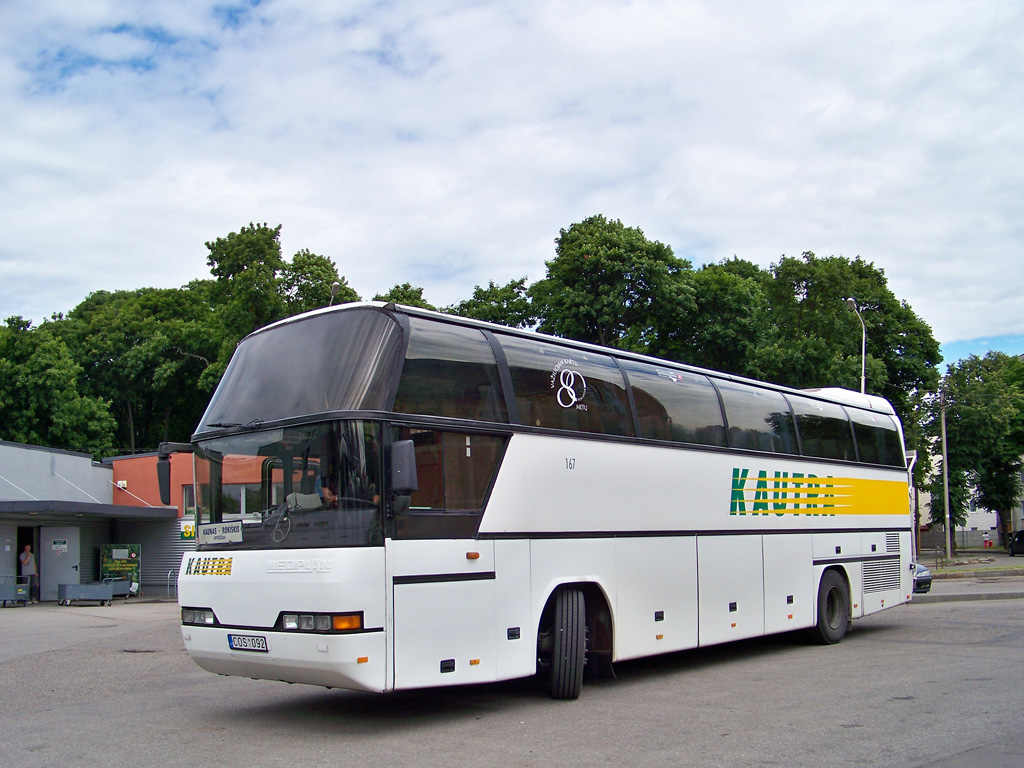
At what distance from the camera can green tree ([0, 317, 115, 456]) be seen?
44250 millimetres

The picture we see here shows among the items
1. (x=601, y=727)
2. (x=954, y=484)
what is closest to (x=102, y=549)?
(x=601, y=727)

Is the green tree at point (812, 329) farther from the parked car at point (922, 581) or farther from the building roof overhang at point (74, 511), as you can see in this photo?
the building roof overhang at point (74, 511)

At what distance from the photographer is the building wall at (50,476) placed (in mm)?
29766

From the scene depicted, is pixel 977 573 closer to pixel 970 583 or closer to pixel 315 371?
pixel 970 583

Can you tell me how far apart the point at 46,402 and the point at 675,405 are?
41.3 metres

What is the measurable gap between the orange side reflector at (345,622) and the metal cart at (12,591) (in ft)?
77.6

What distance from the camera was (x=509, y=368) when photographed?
9266mm

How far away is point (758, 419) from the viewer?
13.0m

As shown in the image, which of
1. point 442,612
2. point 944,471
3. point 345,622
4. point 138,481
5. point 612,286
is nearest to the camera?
point 345,622

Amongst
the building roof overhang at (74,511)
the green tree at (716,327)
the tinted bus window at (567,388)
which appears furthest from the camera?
the green tree at (716,327)

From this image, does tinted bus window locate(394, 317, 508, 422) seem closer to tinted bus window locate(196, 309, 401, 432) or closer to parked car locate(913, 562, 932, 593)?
tinted bus window locate(196, 309, 401, 432)

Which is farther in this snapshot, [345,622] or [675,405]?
[675,405]

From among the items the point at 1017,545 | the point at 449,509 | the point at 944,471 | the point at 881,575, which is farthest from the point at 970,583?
the point at 1017,545

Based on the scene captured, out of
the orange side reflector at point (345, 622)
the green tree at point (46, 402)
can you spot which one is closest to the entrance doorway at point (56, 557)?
the green tree at point (46, 402)
